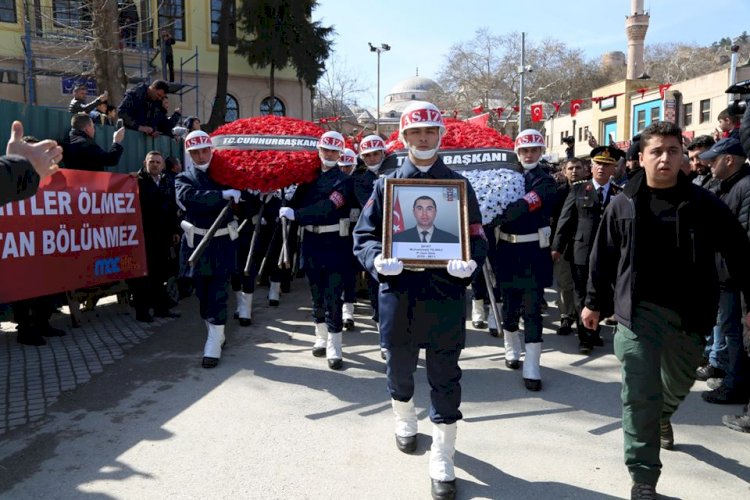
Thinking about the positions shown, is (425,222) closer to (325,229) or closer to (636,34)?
(325,229)

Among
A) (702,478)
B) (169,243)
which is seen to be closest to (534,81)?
(169,243)

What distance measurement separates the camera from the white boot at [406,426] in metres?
3.97

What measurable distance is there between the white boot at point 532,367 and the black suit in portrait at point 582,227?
54.2 inches

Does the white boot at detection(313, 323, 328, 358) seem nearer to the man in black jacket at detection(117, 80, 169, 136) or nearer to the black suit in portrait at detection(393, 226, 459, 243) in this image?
the black suit in portrait at detection(393, 226, 459, 243)

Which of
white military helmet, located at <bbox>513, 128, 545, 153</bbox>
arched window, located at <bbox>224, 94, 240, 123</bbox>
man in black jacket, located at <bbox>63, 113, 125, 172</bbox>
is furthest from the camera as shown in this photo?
arched window, located at <bbox>224, 94, 240, 123</bbox>

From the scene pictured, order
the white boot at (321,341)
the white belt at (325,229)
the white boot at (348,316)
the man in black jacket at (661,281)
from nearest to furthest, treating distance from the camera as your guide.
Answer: the man in black jacket at (661,281)
the white belt at (325,229)
the white boot at (321,341)
the white boot at (348,316)

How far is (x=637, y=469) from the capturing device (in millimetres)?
3309

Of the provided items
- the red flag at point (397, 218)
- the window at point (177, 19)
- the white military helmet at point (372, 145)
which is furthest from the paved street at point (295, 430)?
the window at point (177, 19)

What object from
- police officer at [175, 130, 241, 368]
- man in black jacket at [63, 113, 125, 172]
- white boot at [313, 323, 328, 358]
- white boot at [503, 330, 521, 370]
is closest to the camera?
man in black jacket at [63, 113, 125, 172]

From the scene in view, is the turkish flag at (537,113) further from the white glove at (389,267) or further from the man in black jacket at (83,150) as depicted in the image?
the white glove at (389,267)

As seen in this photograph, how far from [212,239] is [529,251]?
3.01m

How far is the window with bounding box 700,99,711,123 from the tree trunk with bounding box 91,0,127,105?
116 ft

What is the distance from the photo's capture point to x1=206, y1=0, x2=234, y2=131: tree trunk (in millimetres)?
26453

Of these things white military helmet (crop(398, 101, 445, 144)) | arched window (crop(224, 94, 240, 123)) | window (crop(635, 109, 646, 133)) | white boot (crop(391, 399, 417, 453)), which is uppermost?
window (crop(635, 109, 646, 133))
